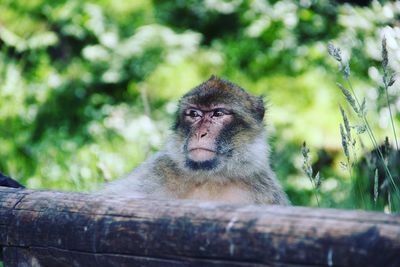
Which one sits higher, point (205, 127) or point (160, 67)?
point (160, 67)

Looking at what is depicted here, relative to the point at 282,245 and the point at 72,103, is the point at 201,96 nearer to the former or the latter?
the point at 282,245

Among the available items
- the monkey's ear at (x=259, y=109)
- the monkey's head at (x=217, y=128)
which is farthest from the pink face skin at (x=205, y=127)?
the monkey's ear at (x=259, y=109)

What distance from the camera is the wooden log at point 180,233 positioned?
4.62 feet

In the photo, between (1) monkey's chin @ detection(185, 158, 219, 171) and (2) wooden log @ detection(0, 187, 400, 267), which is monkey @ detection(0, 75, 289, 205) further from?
(2) wooden log @ detection(0, 187, 400, 267)

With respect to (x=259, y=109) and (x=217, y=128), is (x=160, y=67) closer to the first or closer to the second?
(x=259, y=109)

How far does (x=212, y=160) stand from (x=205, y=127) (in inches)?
7.0

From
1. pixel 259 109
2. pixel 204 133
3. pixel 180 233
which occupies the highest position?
pixel 259 109

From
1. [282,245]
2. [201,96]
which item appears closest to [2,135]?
[201,96]

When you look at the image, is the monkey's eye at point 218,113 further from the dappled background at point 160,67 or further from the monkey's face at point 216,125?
the dappled background at point 160,67

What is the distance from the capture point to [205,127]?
3.19 meters

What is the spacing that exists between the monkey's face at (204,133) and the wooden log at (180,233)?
3.47 ft

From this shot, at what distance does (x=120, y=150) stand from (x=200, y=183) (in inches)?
120

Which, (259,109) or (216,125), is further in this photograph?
(259,109)

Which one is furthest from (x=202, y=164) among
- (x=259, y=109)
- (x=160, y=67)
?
(x=160, y=67)
